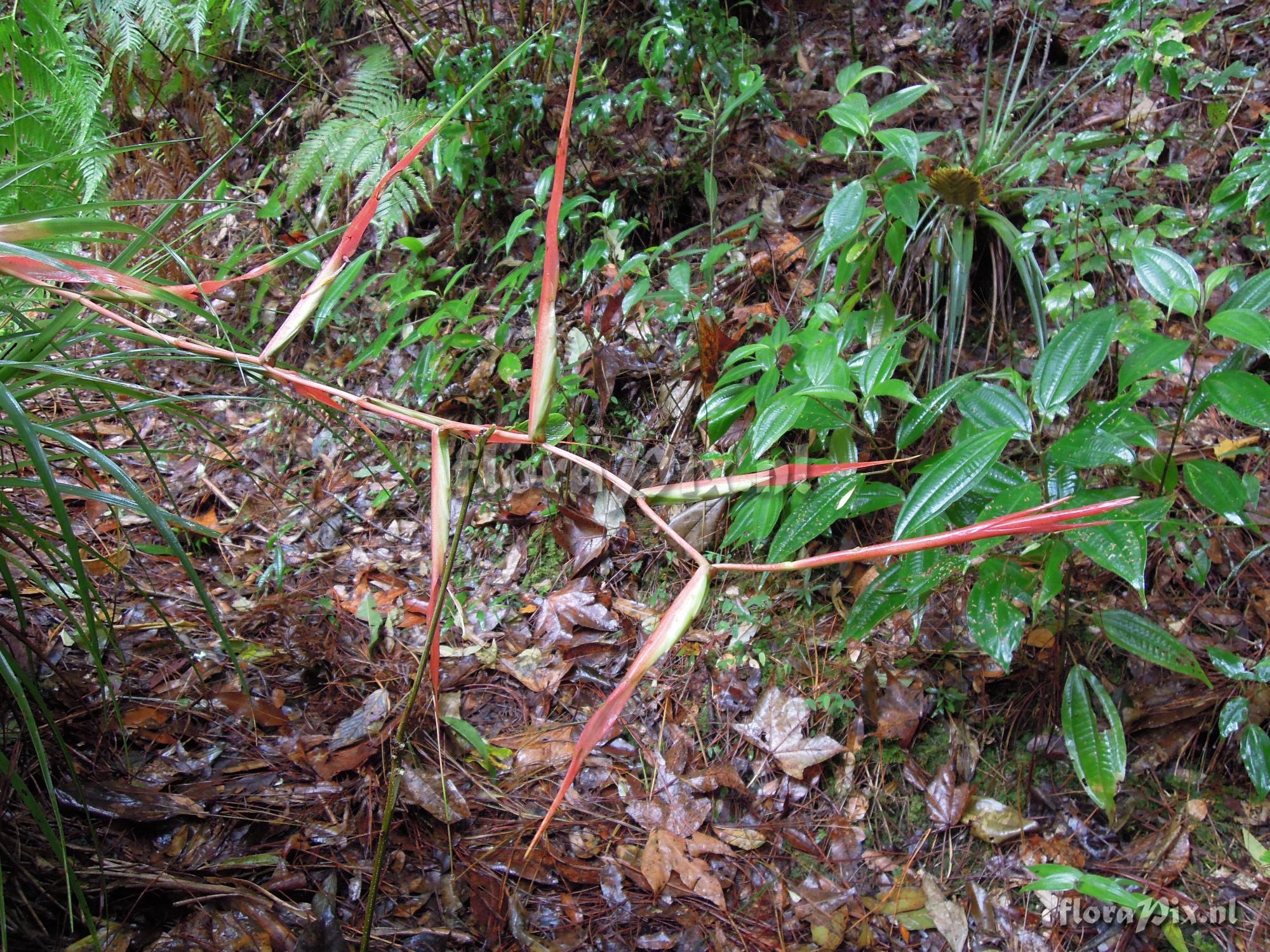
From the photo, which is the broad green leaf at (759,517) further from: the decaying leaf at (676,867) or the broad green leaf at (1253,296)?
the broad green leaf at (1253,296)

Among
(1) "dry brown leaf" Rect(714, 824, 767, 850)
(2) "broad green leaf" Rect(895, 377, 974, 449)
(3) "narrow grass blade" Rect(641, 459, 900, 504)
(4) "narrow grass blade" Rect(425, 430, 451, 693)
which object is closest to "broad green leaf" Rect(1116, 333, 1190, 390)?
(2) "broad green leaf" Rect(895, 377, 974, 449)

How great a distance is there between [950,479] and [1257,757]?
0.70 metres

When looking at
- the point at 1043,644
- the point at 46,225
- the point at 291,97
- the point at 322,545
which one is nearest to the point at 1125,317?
the point at 1043,644

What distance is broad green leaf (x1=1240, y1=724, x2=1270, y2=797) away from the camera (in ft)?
3.98

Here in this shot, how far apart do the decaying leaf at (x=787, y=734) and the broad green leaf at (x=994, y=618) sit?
395mm

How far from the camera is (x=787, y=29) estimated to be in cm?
260

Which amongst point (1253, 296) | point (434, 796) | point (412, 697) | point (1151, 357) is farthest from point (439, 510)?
point (1253, 296)

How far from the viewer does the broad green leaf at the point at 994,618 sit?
1.17 meters

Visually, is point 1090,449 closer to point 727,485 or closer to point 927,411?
point 927,411

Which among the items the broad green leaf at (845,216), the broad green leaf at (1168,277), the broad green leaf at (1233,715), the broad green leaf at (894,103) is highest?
the broad green leaf at (894,103)

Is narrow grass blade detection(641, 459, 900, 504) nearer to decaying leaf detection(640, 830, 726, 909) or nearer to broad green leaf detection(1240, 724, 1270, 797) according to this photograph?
decaying leaf detection(640, 830, 726, 909)

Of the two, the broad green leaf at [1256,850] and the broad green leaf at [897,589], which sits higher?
the broad green leaf at [897,589]

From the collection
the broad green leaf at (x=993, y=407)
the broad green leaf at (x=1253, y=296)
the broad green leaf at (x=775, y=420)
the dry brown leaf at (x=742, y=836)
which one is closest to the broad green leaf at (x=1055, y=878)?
the dry brown leaf at (x=742, y=836)

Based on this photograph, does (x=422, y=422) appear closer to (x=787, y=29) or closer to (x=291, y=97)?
(x=787, y=29)
